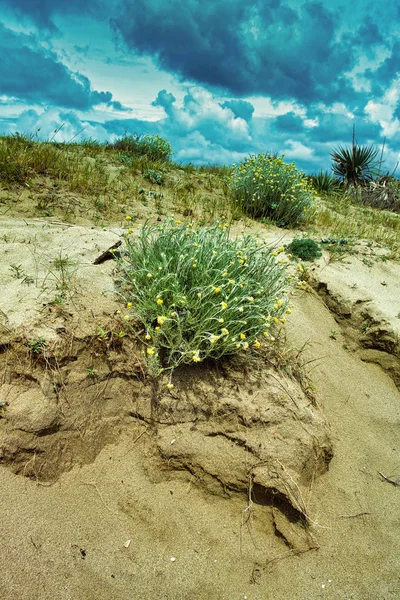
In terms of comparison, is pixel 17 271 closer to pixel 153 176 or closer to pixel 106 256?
pixel 106 256

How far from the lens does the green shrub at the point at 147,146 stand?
11.4 meters

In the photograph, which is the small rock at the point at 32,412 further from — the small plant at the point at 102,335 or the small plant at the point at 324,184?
the small plant at the point at 324,184

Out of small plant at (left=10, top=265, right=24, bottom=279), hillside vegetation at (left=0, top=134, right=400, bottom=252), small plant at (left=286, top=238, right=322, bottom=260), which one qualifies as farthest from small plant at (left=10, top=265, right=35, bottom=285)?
small plant at (left=286, top=238, right=322, bottom=260)

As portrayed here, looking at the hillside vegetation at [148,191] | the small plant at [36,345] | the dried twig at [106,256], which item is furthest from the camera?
the hillside vegetation at [148,191]

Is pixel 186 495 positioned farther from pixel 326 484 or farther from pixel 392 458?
pixel 392 458

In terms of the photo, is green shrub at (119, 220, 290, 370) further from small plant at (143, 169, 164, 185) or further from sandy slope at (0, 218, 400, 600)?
small plant at (143, 169, 164, 185)

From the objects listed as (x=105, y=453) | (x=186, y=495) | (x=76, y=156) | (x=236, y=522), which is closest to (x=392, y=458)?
(x=236, y=522)

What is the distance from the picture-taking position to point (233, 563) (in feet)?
9.14

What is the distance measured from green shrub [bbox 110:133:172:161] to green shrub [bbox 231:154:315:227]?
12.6 feet

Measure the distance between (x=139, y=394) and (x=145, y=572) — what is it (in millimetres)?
1153

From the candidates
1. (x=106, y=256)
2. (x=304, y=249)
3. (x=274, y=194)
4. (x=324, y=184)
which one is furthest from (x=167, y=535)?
(x=324, y=184)

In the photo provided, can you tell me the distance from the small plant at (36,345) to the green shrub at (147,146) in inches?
353

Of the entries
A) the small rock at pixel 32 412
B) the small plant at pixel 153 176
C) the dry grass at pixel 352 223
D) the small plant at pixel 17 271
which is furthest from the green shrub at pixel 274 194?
the small rock at pixel 32 412

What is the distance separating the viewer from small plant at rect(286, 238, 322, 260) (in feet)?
19.4
